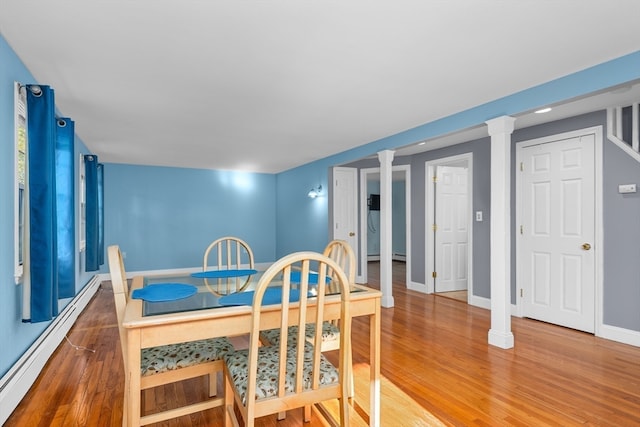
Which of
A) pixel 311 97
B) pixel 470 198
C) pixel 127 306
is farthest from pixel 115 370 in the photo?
pixel 470 198

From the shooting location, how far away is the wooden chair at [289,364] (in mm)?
1393

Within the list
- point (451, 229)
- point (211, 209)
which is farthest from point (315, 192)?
point (211, 209)

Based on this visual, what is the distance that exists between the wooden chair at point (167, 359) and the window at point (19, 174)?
1.03 metres

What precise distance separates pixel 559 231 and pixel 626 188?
0.73 metres

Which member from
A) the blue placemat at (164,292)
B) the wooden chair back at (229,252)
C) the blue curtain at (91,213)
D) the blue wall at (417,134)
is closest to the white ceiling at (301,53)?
the blue wall at (417,134)

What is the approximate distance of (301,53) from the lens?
7.34 ft

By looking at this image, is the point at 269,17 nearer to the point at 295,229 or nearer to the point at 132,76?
the point at 132,76

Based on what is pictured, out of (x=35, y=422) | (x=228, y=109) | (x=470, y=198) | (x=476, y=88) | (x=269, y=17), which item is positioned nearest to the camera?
(x=269, y=17)

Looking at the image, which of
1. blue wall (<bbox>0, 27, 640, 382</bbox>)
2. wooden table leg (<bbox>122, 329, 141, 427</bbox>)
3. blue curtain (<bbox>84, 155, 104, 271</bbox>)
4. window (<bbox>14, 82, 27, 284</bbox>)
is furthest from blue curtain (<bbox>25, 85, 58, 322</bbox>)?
blue curtain (<bbox>84, 155, 104, 271</bbox>)

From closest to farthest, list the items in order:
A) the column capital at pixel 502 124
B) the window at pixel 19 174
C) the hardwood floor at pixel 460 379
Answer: the hardwood floor at pixel 460 379 < the window at pixel 19 174 < the column capital at pixel 502 124

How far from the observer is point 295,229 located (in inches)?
277

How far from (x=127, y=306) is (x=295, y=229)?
212 inches

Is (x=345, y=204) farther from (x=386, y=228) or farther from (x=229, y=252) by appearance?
(x=229, y=252)

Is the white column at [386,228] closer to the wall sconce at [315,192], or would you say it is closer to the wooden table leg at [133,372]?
the wall sconce at [315,192]
